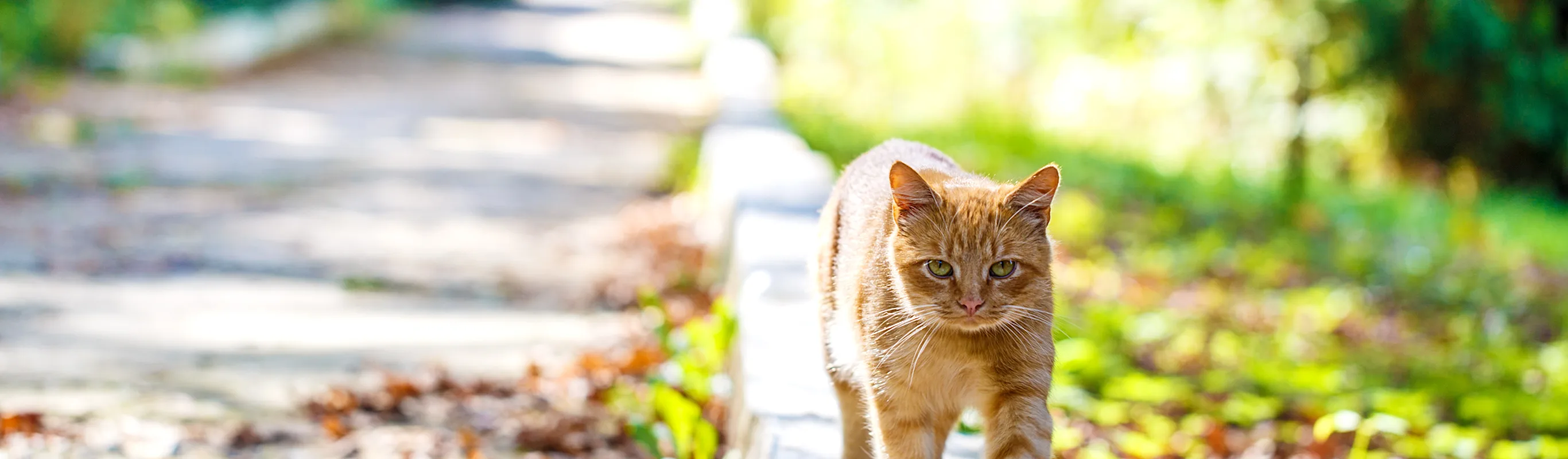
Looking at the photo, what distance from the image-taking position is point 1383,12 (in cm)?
727

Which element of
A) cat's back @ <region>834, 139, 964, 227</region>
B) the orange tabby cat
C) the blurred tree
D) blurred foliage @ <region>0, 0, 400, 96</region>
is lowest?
the orange tabby cat

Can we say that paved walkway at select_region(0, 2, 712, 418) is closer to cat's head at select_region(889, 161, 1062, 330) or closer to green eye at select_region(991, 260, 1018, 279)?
cat's head at select_region(889, 161, 1062, 330)

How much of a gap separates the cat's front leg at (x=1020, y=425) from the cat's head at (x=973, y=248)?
16 centimetres

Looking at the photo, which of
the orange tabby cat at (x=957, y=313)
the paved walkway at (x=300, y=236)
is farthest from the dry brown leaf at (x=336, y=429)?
the orange tabby cat at (x=957, y=313)

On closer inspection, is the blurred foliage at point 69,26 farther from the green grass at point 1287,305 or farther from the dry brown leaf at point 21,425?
the dry brown leaf at point 21,425

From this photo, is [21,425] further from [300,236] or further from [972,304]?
[300,236]

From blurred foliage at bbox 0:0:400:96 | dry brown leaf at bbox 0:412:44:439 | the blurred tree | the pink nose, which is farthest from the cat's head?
blurred foliage at bbox 0:0:400:96

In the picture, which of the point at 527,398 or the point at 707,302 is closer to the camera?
the point at 527,398

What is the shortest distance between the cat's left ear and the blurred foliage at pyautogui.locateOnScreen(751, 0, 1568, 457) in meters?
1.42

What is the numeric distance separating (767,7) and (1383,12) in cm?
1132

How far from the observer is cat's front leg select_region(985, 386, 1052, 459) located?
2.51m

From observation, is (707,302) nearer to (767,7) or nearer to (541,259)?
(541,259)

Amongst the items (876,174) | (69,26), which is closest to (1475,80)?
(876,174)

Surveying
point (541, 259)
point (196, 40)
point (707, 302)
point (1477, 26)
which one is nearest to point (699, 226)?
point (541, 259)
